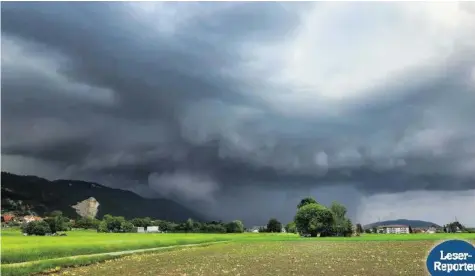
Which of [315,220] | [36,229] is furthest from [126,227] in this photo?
[315,220]

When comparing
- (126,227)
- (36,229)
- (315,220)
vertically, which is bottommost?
(36,229)

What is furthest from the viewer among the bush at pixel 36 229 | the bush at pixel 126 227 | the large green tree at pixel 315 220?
the bush at pixel 126 227

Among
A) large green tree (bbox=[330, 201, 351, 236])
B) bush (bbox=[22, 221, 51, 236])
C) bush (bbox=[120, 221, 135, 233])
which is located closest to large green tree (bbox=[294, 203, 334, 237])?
large green tree (bbox=[330, 201, 351, 236])

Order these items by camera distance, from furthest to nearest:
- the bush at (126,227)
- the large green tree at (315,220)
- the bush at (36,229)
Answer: the bush at (126,227)
the large green tree at (315,220)
the bush at (36,229)

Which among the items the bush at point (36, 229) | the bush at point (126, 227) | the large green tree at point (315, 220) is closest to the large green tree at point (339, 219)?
the large green tree at point (315, 220)

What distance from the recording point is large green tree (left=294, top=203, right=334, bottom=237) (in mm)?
124500

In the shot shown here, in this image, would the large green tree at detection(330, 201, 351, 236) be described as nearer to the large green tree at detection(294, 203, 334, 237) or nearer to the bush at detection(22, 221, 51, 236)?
the large green tree at detection(294, 203, 334, 237)

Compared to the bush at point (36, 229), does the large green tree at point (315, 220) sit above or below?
above

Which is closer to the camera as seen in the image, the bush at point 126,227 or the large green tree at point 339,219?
the large green tree at point 339,219

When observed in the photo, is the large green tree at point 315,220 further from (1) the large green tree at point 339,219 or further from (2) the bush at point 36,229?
(2) the bush at point 36,229

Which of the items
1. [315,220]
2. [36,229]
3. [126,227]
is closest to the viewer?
[36,229]

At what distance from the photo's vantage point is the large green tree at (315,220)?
124500mm

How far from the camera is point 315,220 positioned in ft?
408

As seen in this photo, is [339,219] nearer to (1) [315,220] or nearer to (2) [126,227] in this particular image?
(1) [315,220]
